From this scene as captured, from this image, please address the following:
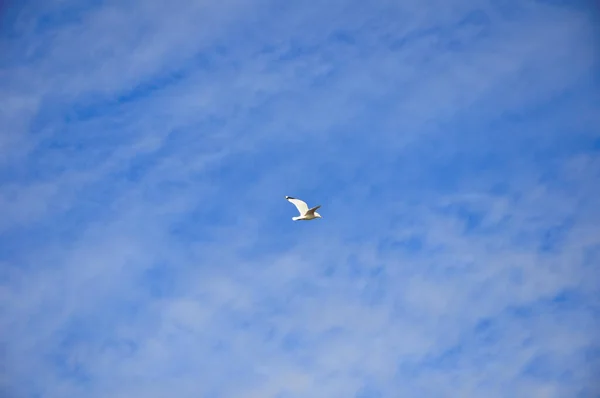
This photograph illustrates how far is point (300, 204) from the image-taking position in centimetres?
6944

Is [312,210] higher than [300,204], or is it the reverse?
[300,204]

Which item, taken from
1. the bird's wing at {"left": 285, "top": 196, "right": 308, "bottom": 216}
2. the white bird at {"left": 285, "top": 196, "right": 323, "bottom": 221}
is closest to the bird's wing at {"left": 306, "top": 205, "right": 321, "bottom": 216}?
the white bird at {"left": 285, "top": 196, "right": 323, "bottom": 221}

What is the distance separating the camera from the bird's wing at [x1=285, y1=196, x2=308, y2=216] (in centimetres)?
6925

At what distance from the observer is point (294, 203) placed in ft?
229

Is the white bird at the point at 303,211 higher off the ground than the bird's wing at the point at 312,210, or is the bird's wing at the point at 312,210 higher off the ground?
the white bird at the point at 303,211

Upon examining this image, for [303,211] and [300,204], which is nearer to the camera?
[303,211]

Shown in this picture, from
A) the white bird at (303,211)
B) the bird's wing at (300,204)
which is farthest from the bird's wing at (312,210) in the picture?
the bird's wing at (300,204)

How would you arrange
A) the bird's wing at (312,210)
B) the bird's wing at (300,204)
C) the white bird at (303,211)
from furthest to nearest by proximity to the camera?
the bird's wing at (300,204) < the white bird at (303,211) < the bird's wing at (312,210)

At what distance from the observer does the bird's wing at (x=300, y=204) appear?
2726 inches

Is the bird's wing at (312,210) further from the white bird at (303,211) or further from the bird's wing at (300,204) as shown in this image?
the bird's wing at (300,204)

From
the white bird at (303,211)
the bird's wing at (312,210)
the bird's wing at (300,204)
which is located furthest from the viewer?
the bird's wing at (300,204)

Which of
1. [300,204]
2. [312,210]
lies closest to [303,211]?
[300,204]

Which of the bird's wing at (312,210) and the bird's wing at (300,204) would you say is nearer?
the bird's wing at (312,210)

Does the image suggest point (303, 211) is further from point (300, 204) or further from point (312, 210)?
point (312, 210)
